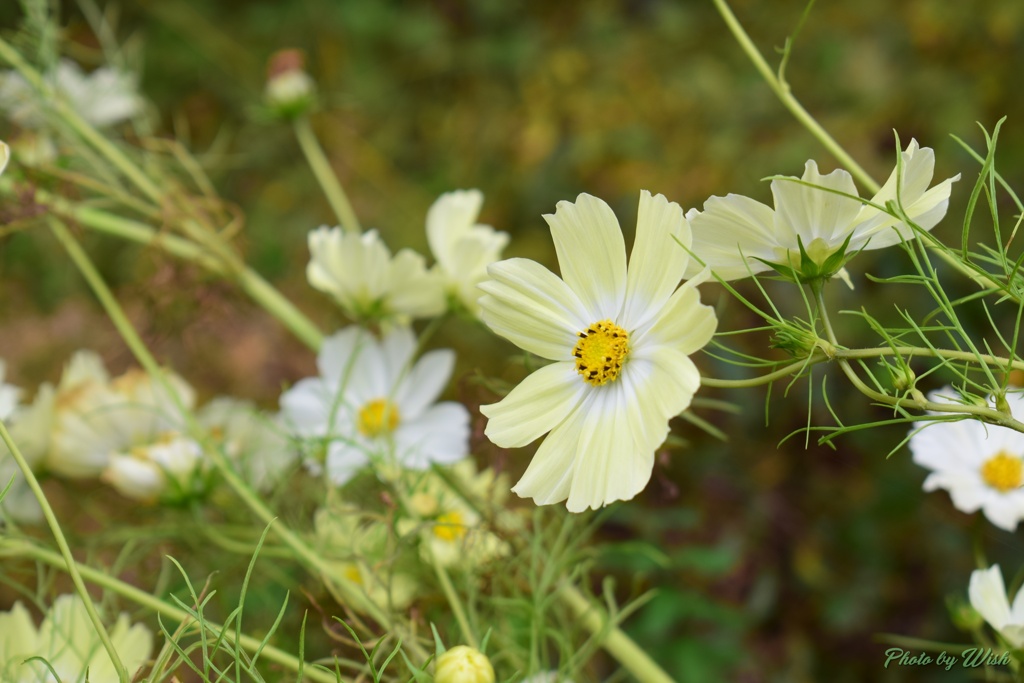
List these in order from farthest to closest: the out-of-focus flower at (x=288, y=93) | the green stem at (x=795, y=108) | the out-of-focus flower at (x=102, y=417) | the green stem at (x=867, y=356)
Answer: the out-of-focus flower at (x=288, y=93)
the out-of-focus flower at (x=102, y=417)
the green stem at (x=795, y=108)
the green stem at (x=867, y=356)

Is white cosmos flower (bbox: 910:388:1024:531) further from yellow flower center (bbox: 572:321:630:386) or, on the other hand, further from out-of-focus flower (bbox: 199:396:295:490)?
out-of-focus flower (bbox: 199:396:295:490)

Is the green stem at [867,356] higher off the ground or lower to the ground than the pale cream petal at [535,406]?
higher

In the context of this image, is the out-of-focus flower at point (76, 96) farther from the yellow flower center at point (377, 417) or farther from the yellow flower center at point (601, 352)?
the yellow flower center at point (601, 352)

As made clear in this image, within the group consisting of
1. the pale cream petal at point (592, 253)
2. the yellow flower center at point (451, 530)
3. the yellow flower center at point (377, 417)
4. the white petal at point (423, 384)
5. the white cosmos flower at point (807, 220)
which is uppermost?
the white cosmos flower at point (807, 220)

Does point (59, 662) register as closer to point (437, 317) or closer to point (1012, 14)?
point (437, 317)

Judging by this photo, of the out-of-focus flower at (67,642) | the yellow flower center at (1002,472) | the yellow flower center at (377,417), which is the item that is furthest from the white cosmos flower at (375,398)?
the yellow flower center at (1002,472)

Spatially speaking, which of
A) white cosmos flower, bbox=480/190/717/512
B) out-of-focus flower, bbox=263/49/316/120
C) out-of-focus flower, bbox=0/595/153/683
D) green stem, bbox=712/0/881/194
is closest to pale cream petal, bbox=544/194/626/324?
white cosmos flower, bbox=480/190/717/512

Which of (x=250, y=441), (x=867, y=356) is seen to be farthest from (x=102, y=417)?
(x=867, y=356)
